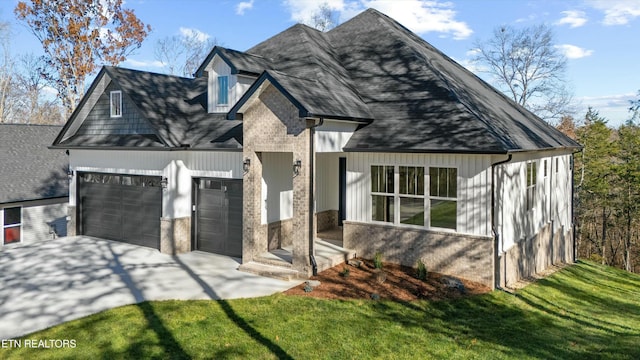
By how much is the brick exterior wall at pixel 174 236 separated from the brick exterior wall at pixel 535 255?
9634 millimetres

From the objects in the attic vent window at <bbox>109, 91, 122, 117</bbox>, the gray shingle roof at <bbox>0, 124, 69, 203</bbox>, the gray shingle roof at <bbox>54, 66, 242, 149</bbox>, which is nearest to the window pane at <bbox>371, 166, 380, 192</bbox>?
the gray shingle roof at <bbox>54, 66, 242, 149</bbox>

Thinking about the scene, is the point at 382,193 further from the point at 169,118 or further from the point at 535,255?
the point at 169,118

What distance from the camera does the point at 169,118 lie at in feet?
50.7

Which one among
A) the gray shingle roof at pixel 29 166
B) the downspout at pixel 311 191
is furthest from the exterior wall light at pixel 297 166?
the gray shingle roof at pixel 29 166

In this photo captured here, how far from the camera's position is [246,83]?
591 inches

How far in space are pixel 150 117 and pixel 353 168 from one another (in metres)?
7.15

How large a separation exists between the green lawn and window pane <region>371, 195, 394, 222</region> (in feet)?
11.2

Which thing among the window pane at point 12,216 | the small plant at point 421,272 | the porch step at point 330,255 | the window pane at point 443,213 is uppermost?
the window pane at point 443,213

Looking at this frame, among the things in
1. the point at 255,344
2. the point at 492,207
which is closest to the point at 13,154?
the point at 255,344

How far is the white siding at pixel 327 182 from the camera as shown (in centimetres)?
1603

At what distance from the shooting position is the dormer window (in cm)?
1504

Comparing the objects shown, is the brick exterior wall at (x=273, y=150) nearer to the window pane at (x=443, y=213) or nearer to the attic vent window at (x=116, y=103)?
the window pane at (x=443, y=213)

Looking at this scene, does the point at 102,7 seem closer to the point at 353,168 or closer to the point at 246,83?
the point at 246,83

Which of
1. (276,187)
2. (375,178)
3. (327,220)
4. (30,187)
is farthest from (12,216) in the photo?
(375,178)
